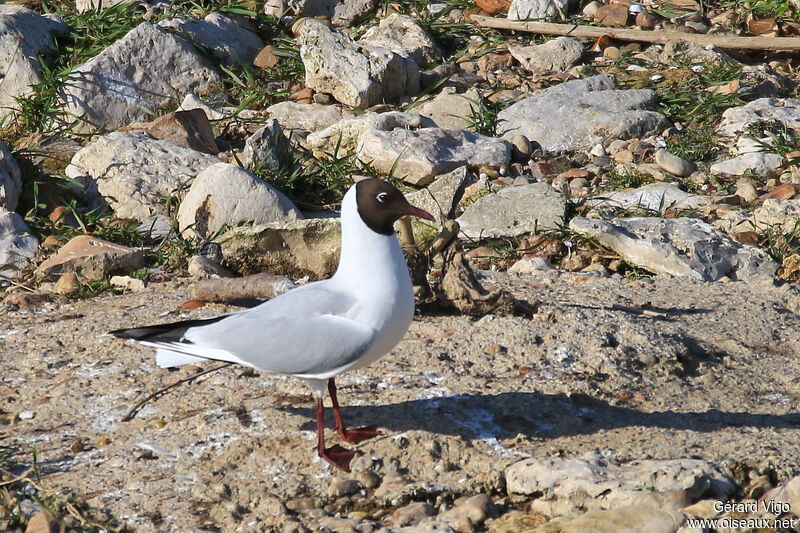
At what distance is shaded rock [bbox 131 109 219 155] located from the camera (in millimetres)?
7152

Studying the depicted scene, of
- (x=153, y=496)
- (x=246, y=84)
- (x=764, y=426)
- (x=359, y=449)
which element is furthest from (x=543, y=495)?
(x=246, y=84)

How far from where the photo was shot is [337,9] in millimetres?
9898

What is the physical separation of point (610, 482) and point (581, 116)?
5030 millimetres

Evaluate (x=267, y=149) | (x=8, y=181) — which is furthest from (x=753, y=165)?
(x=8, y=181)

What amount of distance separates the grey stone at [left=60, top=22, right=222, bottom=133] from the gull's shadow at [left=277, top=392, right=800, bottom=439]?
4766 millimetres

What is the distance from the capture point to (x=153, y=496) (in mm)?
3369

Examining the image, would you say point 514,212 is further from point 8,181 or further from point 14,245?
point 8,181

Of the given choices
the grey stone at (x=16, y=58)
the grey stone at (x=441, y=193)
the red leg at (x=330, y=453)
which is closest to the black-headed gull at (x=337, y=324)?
the red leg at (x=330, y=453)

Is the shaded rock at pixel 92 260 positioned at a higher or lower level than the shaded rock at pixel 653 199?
higher

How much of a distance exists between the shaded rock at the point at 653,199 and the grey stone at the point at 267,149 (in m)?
2.31

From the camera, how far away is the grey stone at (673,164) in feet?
22.6

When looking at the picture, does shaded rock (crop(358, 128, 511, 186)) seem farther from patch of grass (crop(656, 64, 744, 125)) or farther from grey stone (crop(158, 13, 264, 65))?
grey stone (crop(158, 13, 264, 65))

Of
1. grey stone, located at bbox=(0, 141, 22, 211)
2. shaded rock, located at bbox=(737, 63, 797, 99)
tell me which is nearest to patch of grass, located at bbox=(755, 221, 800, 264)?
shaded rock, located at bbox=(737, 63, 797, 99)

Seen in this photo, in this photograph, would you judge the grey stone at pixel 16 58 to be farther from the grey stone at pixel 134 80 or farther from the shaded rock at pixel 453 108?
the shaded rock at pixel 453 108
